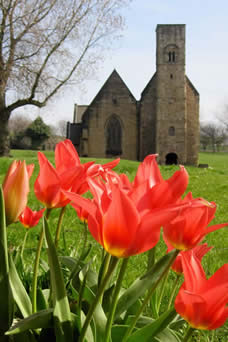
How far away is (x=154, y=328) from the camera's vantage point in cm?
60

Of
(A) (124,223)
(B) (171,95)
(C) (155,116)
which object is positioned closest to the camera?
(A) (124,223)

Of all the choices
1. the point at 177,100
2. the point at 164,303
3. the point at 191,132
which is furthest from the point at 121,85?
the point at 164,303

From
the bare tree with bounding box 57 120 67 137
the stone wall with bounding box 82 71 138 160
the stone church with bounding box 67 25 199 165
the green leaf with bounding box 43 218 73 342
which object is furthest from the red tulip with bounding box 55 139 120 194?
the bare tree with bounding box 57 120 67 137

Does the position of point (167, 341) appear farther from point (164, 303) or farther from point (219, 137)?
point (219, 137)

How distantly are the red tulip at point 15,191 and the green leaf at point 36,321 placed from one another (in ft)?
0.65

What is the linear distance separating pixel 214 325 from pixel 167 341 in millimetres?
226

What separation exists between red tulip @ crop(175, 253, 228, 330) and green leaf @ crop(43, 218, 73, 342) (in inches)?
8.5

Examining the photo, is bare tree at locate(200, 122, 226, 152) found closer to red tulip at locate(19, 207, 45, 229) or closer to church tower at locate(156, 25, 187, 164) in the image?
church tower at locate(156, 25, 187, 164)

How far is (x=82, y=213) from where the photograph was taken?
0.89 m

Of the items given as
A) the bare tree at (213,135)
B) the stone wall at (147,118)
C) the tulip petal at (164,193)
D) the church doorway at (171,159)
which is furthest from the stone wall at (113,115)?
the bare tree at (213,135)

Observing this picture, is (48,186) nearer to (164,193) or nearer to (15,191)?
(15,191)

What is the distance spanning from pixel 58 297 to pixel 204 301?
266 millimetres

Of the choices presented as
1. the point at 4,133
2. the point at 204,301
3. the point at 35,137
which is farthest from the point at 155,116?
the point at 204,301

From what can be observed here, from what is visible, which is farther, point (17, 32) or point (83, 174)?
point (17, 32)
